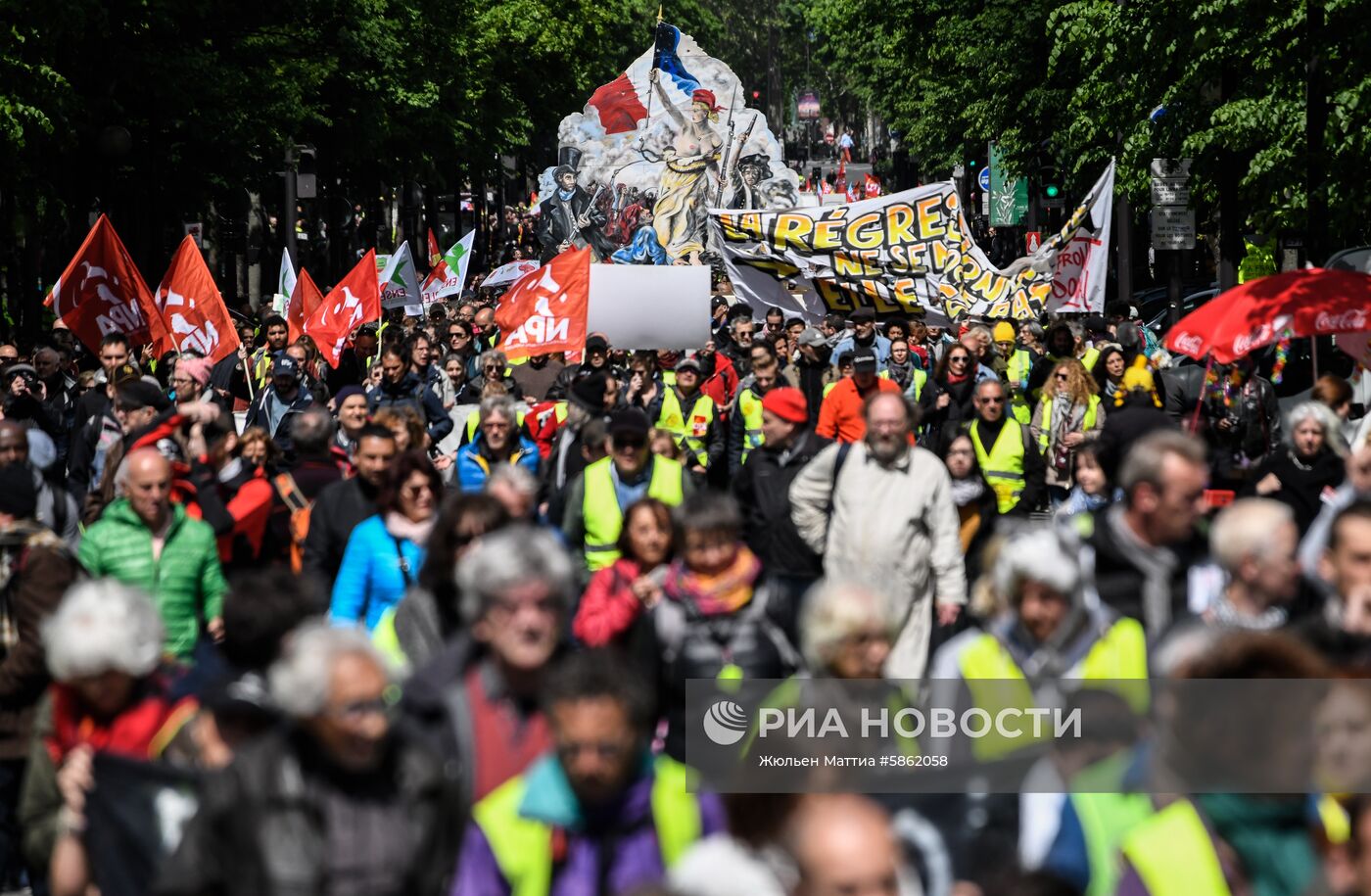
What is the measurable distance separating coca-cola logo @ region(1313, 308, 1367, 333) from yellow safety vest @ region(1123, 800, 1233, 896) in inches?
331

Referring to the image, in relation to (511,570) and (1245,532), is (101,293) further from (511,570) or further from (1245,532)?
(1245,532)

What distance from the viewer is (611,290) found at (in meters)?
17.9

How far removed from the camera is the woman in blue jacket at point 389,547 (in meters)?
7.33

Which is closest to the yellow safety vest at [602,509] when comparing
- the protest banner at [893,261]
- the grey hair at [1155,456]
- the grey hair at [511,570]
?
the grey hair at [1155,456]

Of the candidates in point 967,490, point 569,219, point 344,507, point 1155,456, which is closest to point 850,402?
point 967,490

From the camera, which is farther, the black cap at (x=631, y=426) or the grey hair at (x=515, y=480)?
the black cap at (x=631, y=426)

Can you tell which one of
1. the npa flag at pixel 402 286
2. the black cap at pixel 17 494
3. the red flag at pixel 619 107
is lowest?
the black cap at pixel 17 494

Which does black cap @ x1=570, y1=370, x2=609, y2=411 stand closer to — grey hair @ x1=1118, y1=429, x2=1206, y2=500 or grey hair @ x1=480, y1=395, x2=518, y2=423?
grey hair @ x1=480, y1=395, x2=518, y2=423

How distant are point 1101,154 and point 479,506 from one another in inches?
905

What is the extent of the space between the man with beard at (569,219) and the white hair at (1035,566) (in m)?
42.7

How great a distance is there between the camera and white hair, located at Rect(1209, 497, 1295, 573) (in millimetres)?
5492

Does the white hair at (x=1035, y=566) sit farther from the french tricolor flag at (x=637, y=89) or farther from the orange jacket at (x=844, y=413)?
the french tricolor flag at (x=637, y=89)

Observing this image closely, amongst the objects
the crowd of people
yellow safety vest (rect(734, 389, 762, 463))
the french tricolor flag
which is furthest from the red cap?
the french tricolor flag

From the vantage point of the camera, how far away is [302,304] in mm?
20594
